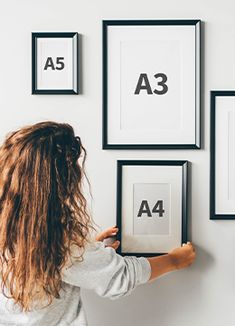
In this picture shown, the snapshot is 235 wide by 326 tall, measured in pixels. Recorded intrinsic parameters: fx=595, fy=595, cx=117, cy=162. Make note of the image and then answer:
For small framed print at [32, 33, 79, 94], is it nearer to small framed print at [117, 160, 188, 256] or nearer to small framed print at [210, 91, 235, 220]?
small framed print at [117, 160, 188, 256]

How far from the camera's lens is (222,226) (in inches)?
73.0

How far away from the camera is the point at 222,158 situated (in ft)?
6.08

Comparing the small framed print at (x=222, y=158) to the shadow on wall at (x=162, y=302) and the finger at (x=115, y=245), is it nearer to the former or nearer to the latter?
the shadow on wall at (x=162, y=302)

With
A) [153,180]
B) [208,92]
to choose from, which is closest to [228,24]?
[208,92]

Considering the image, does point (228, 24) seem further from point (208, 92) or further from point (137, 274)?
point (137, 274)

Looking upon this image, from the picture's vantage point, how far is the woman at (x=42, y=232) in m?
1.49

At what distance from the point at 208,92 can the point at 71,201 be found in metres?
0.60

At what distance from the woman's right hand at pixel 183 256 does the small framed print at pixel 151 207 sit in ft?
0.12

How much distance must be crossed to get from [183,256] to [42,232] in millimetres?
517

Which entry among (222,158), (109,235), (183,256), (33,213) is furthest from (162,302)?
(33,213)

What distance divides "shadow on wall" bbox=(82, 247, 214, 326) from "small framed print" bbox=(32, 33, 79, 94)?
652mm

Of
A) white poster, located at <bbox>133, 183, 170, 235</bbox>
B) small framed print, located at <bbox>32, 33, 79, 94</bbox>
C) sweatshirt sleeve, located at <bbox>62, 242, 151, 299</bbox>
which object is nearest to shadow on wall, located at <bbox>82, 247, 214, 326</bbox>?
white poster, located at <bbox>133, 183, 170, 235</bbox>

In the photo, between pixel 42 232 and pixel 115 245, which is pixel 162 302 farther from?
pixel 42 232

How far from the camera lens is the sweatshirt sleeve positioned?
5.08ft
